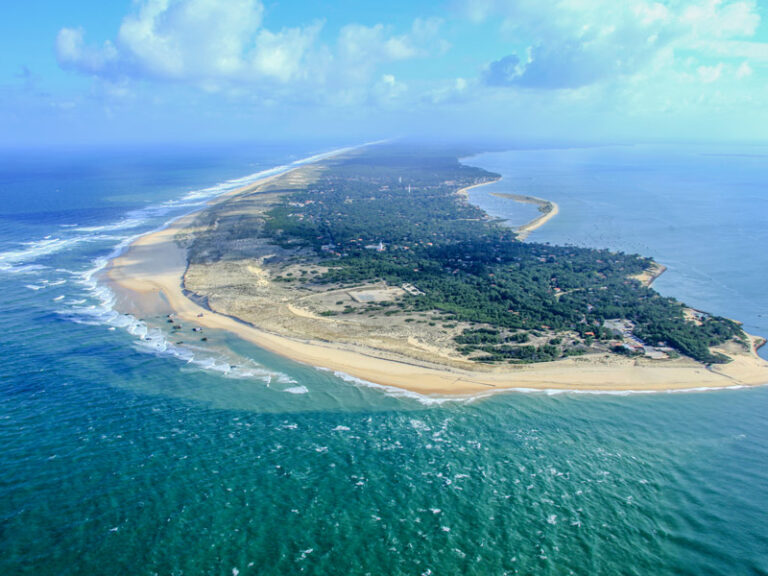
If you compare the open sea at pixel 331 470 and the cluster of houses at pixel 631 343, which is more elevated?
the open sea at pixel 331 470

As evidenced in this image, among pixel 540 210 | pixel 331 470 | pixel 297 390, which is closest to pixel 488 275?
pixel 297 390

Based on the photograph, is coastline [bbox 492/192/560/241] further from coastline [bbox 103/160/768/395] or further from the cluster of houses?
coastline [bbox 103/160/768/395]

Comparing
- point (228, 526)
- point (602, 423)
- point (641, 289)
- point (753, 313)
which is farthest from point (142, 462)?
point (753, 313)

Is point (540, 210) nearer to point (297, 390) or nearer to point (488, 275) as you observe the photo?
point (488, 275)

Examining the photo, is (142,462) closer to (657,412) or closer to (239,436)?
(239,436)

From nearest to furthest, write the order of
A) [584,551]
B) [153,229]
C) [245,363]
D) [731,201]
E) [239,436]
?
[584,551]
[239,436]
[245,363]
[153,229]
[731,201]

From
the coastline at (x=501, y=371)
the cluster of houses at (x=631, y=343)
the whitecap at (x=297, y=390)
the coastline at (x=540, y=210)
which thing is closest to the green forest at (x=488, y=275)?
the cluster of houses at (x=631, y=343)

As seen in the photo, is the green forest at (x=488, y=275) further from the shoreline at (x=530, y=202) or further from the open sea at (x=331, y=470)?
the open sea at (x=331, y=470)

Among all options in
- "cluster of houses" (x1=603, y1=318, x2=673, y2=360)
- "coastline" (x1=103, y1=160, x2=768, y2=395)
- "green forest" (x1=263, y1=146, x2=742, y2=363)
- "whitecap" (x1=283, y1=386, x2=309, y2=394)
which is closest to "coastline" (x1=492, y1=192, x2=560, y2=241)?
"green forest" (x1=263, y1=146, x2=742, y2=363)
